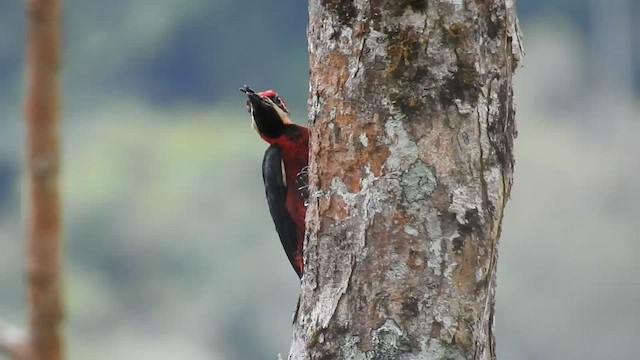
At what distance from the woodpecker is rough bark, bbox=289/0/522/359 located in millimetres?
1486

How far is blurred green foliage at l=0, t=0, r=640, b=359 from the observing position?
10555 mm

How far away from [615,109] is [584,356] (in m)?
3.18

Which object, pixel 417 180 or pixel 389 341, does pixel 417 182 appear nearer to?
pixel 417 180

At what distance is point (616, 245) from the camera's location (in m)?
10.8

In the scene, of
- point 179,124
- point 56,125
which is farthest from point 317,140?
point 179,124

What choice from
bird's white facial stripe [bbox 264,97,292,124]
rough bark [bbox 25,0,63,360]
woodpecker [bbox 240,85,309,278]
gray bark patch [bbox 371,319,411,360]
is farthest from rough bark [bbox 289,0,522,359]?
bird's white facial stripe [bbox 264,97,292,124]

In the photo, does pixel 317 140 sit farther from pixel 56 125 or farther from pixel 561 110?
pixel 561 110

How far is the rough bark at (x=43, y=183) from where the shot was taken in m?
0.79

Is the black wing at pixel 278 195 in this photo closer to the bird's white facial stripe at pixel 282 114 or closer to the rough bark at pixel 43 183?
the bird's white facial stripe at pixel 282 114

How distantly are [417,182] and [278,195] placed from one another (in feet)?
5.46

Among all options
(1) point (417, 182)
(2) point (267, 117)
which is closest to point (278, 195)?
(2) point (267, 117)

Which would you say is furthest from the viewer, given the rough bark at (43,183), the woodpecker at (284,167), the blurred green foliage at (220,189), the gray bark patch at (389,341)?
the blurred green foliage at (220,189)

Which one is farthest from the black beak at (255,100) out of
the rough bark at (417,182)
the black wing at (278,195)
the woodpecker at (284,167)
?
the rough bark at (417,182)

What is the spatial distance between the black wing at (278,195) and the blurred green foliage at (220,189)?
5.73m
